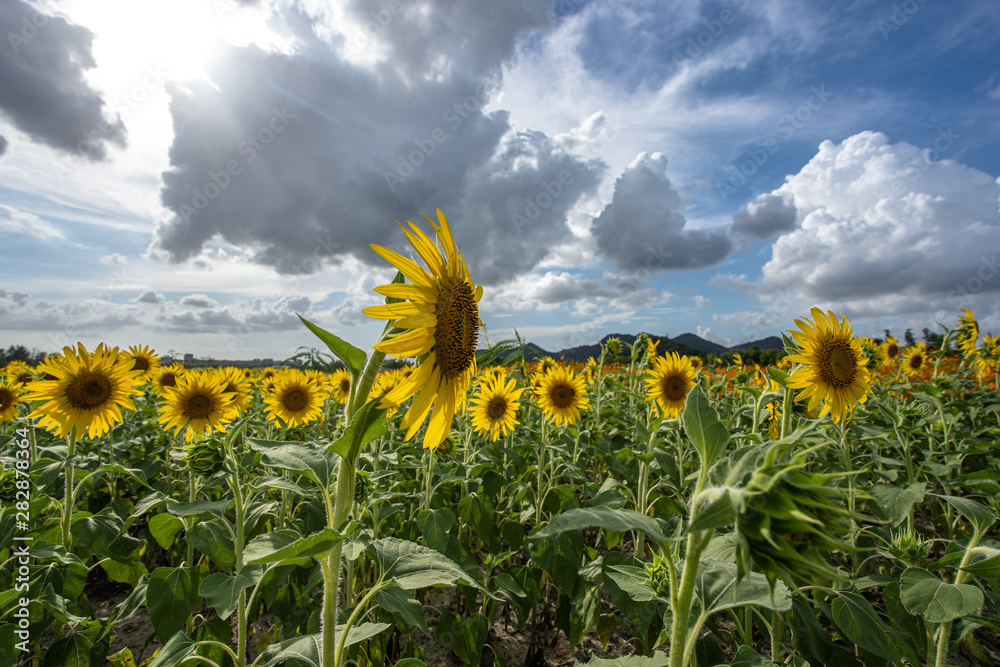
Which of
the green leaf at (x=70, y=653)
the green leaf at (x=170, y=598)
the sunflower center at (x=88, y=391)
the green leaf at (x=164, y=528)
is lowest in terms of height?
the green leaf at (x=70, y=653)

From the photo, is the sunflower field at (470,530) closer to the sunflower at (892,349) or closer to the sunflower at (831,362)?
the sunflower at (831,362)

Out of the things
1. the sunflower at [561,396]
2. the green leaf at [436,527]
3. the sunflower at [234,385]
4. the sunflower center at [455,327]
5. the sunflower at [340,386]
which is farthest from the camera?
the sunflower at [340,386]

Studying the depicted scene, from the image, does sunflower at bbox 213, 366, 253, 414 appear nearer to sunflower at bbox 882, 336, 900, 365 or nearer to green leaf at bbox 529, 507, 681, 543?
green leaf at bbox 529, 507, 681, 543

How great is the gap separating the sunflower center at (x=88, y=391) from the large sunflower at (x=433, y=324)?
10.5ft

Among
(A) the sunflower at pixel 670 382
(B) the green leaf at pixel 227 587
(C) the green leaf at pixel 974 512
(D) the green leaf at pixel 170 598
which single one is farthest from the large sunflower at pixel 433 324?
(A) the sunflower at pixel 670 382

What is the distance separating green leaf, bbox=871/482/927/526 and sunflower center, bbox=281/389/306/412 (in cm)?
499

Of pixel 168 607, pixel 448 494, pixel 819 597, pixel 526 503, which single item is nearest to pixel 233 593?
pixel 168 607

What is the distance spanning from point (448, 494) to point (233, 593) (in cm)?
200

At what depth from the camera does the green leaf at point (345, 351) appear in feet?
3.90

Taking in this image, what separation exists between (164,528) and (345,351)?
1921mm

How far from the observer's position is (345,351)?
1.26 meters

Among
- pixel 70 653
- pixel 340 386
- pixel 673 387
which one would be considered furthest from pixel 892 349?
pixel 70 653

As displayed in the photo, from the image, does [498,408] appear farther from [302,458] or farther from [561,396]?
[302,458]

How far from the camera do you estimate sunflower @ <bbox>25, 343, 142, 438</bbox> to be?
3.30 metres
